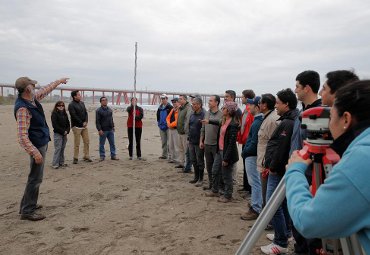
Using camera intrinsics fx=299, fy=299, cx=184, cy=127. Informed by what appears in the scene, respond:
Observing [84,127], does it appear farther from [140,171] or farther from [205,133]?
[205,133]

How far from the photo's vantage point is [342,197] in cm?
112

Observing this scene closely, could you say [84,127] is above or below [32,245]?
above

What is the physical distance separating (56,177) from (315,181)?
6482 millimetres

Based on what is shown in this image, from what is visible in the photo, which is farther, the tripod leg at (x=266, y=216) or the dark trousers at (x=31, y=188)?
the dark trousers at (x=31, y=188)

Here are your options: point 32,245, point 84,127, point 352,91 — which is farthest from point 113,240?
point 84,127

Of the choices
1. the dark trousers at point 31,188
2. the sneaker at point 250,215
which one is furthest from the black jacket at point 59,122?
the sneaker at point 250,215

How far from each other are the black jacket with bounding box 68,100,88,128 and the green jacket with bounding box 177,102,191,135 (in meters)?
2.89

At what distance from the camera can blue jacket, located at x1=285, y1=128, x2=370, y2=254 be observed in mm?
1101

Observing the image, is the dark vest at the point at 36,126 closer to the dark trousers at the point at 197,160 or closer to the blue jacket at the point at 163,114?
the dark trousers at the point at 197,160

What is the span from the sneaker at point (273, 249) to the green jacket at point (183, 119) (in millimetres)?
4562

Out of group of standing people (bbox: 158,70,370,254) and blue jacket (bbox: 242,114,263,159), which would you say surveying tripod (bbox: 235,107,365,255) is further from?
blue jacket (bbox: 242,114,263,159)

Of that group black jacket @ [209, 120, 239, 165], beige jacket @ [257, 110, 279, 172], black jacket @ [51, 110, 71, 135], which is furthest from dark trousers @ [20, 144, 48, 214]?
black jacket @ [51, 110, 71, 135]

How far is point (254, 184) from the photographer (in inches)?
184

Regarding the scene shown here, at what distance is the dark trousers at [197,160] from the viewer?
659 cm
